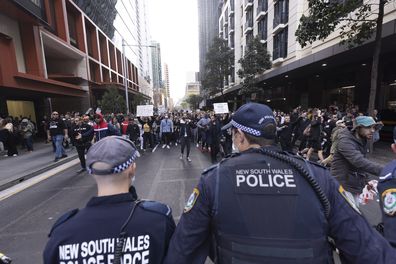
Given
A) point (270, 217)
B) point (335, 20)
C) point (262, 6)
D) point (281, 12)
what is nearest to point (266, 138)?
point (270, 217)

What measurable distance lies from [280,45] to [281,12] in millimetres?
2832

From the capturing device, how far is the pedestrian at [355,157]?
2.78m

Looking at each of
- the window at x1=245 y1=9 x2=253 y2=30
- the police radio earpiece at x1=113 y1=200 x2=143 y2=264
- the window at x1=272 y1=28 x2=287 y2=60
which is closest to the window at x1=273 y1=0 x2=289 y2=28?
the window at x1=272 y1=28 x2=287 y2=60

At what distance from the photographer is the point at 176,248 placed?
128 cm

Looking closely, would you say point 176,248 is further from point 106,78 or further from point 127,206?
point 106,78

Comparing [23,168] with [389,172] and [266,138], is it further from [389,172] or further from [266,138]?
[389,172]

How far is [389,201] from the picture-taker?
1.74m

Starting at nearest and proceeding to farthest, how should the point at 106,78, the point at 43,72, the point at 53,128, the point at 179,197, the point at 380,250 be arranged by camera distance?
the point at 380,250, the point at 179,197, the point at 53,128, the point at 43,72, the point at 106,78

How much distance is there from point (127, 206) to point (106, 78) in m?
40.9

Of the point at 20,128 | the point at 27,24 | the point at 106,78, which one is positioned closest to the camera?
the point at 20,128

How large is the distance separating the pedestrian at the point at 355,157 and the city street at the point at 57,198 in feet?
9.14

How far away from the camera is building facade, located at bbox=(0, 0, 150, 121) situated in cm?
1359

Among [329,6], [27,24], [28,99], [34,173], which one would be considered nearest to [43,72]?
[27,24]

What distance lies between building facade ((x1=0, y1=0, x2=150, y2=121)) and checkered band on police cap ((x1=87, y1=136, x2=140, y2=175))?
46.5ft
